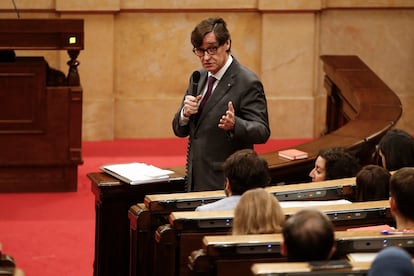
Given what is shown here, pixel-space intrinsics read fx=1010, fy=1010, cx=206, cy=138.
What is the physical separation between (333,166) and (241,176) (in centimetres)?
123

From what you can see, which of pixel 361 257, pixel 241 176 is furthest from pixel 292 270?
pixel 241 176

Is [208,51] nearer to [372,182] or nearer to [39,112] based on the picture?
[372,182]

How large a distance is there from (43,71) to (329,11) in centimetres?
429

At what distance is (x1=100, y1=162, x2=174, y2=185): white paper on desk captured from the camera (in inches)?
231

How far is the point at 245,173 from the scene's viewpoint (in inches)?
187

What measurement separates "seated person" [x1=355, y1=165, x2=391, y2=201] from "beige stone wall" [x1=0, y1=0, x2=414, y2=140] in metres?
6.70

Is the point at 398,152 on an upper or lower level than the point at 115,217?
upper

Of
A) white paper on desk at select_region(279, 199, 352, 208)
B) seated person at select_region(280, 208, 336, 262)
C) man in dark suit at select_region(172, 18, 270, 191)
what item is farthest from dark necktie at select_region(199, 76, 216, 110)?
seated person at select_region(280, 208, 336, 262)

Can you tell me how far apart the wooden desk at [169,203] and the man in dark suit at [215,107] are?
1.76 ft

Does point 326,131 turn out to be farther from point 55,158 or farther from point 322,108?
point 55,158

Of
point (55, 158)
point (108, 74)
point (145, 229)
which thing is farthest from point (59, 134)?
point (145, 229)

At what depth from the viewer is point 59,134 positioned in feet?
29.6

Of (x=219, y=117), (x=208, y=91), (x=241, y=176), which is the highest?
(x=208, y=91)

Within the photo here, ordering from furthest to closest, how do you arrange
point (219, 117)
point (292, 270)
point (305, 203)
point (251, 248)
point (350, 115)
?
point (350, 115)
point (219, 117)
point (305, 203)
point (251, 248)
point (292, 270)
